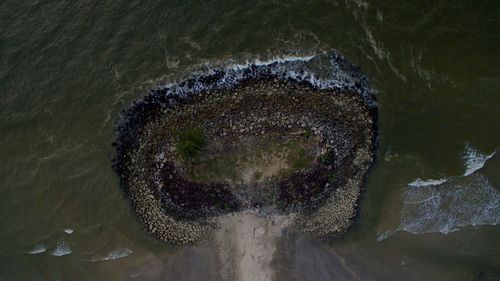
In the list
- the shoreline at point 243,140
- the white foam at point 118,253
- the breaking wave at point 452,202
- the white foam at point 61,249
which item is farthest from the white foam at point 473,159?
the white foam at point 61,249

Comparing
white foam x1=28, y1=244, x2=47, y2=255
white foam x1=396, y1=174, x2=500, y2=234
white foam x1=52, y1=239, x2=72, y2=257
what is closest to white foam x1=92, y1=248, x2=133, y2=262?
white foam x1=52, y1=239, x2=72, y2=257

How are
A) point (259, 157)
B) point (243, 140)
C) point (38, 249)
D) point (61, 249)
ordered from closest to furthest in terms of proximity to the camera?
1. point (259, 157)
2. point (243, 140)
3. point (61, 249)
4. point (38, 249)

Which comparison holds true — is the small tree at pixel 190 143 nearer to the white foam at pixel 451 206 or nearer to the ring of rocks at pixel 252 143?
the ring of rocks at pixel 252 143

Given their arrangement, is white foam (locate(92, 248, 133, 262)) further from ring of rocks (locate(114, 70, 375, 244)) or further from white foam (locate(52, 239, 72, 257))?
white foam (locate(52, 239, 72, 257))

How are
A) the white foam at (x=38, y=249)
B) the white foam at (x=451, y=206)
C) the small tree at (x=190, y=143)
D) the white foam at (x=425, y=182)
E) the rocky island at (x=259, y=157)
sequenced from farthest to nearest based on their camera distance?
1. the white foam at (x=38, y=249)
2. the rocky island at (x=259, y=157)
3. the small tree at (x=190, y=143)
4. the white foam at (x=425, y=182)
5. the white foam at (x=451, y=206)

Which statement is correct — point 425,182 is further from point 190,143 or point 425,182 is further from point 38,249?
point 38,249

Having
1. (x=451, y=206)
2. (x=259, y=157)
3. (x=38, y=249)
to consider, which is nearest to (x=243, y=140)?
(x=259, y=157)
